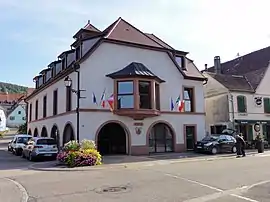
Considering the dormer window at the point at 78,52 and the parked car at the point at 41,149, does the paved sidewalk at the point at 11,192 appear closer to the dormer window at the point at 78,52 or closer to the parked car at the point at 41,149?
the parked car at the point at 41,149

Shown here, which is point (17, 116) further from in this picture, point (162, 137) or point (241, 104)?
point (162, 137)

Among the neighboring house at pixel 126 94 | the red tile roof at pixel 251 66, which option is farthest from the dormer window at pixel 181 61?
the red tile roof at pixel 251 66

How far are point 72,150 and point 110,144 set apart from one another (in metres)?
7.57

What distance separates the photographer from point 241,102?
107 feet

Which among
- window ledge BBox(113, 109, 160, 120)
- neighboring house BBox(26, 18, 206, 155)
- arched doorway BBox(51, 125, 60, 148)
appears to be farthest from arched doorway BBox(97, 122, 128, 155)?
arched doorway BBox(51, 125, 60, 148)

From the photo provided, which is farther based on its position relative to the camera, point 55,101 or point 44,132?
point 44,132

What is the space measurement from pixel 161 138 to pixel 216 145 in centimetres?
436

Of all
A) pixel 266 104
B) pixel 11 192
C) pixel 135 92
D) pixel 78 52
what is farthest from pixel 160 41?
pixel 11 192

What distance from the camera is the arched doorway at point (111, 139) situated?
2547cm

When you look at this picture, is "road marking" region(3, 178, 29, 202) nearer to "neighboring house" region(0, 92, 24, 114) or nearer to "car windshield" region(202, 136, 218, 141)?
"car windshield" region(202, 136, 218, 141)

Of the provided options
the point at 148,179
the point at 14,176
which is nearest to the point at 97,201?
the point at 148,179

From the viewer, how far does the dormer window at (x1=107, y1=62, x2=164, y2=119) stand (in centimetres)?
2366

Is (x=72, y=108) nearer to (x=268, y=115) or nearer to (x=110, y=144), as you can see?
(x=110, y=144)

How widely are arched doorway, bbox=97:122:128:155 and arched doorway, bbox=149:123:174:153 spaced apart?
2.37 metres
